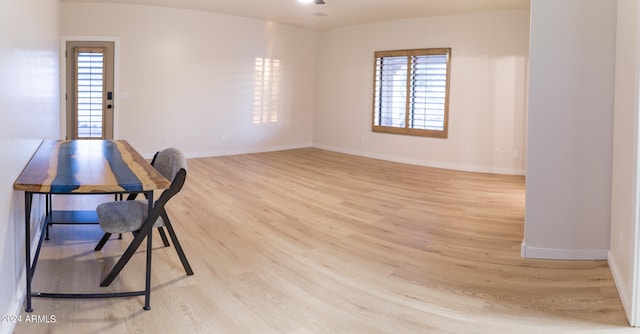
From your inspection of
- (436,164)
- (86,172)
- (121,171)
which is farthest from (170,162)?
(436,164)

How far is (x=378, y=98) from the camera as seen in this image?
8.70m

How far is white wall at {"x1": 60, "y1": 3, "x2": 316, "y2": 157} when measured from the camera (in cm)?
744

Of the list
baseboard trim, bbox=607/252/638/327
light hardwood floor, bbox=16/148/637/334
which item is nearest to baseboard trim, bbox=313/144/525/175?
light hardwood floor, bbox=16/148/637/334

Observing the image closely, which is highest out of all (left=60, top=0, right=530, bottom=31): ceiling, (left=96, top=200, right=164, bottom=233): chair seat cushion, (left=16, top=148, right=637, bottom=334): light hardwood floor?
(left=60, top=0, right=530, bottom=31): ceiling

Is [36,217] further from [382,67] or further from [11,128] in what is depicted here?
[382,67]

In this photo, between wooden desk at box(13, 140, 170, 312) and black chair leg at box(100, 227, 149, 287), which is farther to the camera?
black chair leg at box(100, 227, 149, 287)

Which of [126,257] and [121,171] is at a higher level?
[121,171]

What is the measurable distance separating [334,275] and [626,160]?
183 centimetres

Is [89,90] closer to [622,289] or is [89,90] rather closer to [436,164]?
[436,164]

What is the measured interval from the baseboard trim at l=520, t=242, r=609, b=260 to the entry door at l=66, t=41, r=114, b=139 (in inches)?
259

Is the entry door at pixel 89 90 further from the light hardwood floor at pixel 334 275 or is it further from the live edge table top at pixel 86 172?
the live edge table top at pixel 86 172

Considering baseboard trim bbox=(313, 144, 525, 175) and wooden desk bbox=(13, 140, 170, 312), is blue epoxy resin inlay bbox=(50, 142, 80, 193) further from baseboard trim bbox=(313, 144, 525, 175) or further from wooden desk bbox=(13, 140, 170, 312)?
baseboard trim bbox=(313, 144, 525, 175)

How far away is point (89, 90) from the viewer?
7.48 m

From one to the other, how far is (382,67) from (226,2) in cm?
306
